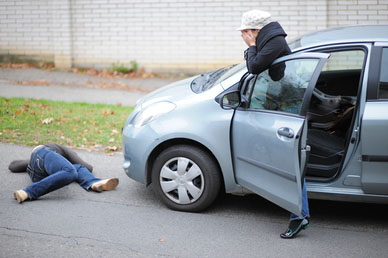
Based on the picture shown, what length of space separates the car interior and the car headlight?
4.72 feet

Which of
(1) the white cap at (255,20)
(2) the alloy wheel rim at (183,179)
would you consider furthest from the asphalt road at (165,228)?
(1) the white cap at (255,20)

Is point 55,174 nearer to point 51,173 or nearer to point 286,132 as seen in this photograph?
point 51,173

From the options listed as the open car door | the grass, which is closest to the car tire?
the open car door

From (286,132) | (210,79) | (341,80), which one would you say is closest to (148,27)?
(210,79)

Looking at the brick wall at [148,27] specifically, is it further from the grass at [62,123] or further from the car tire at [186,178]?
the car tire at [186,178]

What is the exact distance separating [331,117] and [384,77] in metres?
1.11

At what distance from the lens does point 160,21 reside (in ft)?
42.0

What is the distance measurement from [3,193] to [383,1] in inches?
368

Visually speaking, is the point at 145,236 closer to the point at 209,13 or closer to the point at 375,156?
the point at 375,156

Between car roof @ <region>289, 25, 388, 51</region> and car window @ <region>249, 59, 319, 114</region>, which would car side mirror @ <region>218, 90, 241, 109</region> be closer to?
car window @ <region>249, 59, 319, 114</region>

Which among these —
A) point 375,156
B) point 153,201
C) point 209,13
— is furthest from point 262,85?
point 209,13

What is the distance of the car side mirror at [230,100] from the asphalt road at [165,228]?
3.64ft

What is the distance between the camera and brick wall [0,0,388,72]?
40.1 feet

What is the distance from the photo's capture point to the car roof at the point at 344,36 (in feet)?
15.9
